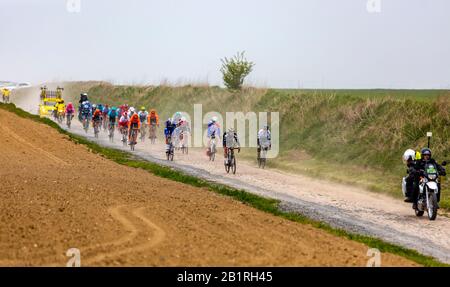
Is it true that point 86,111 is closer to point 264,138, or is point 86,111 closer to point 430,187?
point 264,138

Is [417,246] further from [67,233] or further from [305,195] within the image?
[305,195]

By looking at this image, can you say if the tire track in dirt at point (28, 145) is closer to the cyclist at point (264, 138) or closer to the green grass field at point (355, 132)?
the cyclist at point (264, 138)

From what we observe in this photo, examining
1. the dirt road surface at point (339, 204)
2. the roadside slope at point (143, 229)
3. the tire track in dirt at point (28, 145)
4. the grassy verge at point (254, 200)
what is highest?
the roadside slope at point (143, 229)

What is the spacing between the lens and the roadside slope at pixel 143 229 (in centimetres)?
1286

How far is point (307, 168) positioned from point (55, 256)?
2644cm

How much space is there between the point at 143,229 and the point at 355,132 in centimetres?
2647

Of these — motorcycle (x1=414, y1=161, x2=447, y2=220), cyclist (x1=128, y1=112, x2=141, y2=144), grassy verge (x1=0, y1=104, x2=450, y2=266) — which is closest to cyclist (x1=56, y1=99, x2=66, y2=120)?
grassy verge (x1=0, y1=104, x2=450, y2=266)

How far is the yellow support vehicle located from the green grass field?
701 inches

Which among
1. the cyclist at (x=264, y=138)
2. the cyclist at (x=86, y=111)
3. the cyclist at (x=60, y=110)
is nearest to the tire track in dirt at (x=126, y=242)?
the cyclist at (x=264, y=138)

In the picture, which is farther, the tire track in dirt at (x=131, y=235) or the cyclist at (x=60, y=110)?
the cyclist at (x=60, y=110)

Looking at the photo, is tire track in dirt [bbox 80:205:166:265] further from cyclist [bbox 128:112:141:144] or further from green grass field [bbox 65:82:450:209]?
cyclist [bbox 128:112:141:144]

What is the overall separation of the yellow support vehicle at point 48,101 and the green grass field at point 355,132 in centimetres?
1780

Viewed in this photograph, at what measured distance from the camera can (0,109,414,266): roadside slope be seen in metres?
12.9

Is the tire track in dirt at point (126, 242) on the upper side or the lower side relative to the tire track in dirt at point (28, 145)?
upper
